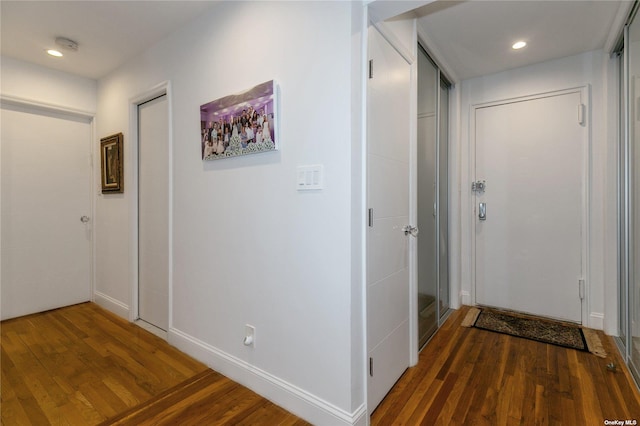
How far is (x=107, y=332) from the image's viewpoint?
2.58 meters

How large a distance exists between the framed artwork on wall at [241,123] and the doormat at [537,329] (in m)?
2.37

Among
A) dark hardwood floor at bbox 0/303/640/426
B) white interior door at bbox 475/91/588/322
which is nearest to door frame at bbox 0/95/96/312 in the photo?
dark hardwood floor at bbox 0/303/640/426

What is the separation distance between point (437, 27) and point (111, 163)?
3.15m

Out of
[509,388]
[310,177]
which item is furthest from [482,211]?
[310,177]

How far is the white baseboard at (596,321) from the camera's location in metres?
2.54

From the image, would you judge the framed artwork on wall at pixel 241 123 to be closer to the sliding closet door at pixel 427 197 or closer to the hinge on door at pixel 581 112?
the sliding closet door at pixel 427 197

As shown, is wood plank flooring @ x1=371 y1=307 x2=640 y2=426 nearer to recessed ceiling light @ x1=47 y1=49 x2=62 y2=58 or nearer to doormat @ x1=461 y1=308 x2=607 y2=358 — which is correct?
doormat @ x1=461 y1=308 x2=607 y2=358

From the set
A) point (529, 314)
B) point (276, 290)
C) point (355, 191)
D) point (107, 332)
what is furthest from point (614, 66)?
point (107, 332)

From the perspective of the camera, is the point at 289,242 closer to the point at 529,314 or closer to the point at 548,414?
the point at 548,414

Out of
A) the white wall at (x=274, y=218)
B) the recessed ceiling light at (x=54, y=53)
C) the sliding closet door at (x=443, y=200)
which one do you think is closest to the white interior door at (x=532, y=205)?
the sliding closet door at (x=443, y=200)

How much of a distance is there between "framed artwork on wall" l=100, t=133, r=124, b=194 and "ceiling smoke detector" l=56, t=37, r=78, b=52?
29.5 inches

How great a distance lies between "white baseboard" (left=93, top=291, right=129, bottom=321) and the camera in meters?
2.89

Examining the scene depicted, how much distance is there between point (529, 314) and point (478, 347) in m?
1.01

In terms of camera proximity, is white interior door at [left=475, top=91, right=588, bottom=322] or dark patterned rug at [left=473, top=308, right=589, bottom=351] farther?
white interior door at [left=475, top=91, right=588, bottom=322]
